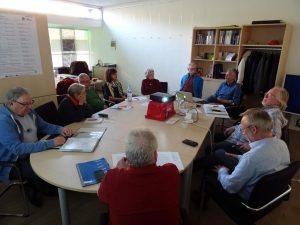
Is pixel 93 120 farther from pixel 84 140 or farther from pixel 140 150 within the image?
pixel 140 150

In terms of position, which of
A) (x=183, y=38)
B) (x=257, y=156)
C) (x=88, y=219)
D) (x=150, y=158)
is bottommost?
(x=88, y=219)

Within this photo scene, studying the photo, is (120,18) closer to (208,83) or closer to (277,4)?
(208,83)

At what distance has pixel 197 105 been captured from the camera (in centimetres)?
338

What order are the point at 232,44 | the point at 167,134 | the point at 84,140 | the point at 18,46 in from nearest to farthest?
the point at 84,140 → the point at 167,134 → the point at 18,46 → the point at 232,44

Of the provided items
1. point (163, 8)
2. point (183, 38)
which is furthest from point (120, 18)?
point (183, 38)

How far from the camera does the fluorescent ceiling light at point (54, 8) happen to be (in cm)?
538

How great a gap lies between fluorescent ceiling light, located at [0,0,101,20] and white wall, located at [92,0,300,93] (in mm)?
508

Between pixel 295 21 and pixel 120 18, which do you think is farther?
pixel 120 18

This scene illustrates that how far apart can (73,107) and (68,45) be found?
5547 millimetres

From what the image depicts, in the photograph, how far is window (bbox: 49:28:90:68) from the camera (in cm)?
686

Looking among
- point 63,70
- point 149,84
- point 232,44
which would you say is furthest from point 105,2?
point 232,44

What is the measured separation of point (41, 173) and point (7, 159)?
69 centimetres

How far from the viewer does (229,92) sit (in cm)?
409

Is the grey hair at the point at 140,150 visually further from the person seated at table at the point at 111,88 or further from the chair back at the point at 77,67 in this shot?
the chair back at the point at 77,67
